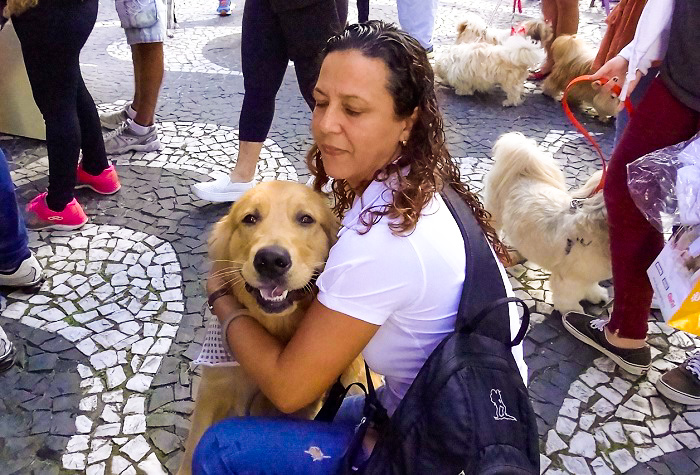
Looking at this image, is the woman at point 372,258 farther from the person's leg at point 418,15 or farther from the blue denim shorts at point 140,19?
the person's leg at point 418,15

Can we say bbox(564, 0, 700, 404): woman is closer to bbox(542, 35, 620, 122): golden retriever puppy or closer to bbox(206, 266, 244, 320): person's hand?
bbox(206, 266, 244, 320): person's hand

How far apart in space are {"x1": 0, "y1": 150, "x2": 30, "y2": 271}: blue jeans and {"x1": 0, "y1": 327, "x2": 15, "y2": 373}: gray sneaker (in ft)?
1.54

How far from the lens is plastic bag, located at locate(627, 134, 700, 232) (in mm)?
1797

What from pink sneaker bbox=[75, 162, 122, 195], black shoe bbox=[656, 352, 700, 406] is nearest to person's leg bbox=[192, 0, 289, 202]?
pink sneaker bbox=[75, 162, 122, 195]

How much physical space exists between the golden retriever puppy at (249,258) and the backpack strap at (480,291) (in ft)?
1.89

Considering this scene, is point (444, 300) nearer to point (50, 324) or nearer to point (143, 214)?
point (50, 324)

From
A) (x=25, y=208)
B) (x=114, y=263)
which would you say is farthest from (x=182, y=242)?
(x=25, y=208)

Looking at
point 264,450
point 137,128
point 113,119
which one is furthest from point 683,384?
point 113,119

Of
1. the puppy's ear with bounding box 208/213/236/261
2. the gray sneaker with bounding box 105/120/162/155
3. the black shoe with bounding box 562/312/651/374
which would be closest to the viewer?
the puppy's ear with bounding box 208/213/236/261

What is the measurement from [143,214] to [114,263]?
21.0 inches

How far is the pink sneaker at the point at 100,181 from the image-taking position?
375 cm

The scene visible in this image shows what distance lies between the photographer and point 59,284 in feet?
9.91

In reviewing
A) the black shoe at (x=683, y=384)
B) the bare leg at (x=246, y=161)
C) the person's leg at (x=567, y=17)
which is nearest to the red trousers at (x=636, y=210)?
the black shoe at (x=683, y=384)

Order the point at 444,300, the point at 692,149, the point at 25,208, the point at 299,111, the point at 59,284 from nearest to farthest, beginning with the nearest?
the point at 444,300 < the point at 692,149 < the point at 59,284 < the point at 25,208 < the point at 299,111
